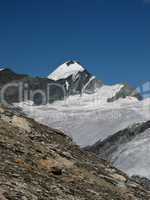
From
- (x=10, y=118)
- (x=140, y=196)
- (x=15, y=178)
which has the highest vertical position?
(x=10, y=118)

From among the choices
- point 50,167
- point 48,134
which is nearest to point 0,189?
point 50,167

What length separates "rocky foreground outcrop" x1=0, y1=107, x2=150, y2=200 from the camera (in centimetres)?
1330

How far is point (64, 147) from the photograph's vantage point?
60.2ft

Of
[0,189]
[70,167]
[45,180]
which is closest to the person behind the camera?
[0,189]

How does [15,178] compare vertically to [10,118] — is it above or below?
below

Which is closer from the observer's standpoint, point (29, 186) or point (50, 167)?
point (29, 186)

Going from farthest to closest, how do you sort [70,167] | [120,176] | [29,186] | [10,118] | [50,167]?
[10,118]
[120,176]
[70,167]
[50,167]
[29,186]

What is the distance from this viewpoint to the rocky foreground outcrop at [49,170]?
1330cm

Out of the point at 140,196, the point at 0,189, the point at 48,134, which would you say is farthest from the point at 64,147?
the point at 0,189

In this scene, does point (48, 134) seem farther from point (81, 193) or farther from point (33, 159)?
point (81, 193)

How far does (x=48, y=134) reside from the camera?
19.1 metres

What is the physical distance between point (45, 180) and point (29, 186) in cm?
106

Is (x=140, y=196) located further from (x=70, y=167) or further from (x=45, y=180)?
(x=45, y=180)

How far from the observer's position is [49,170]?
49.4 feet
